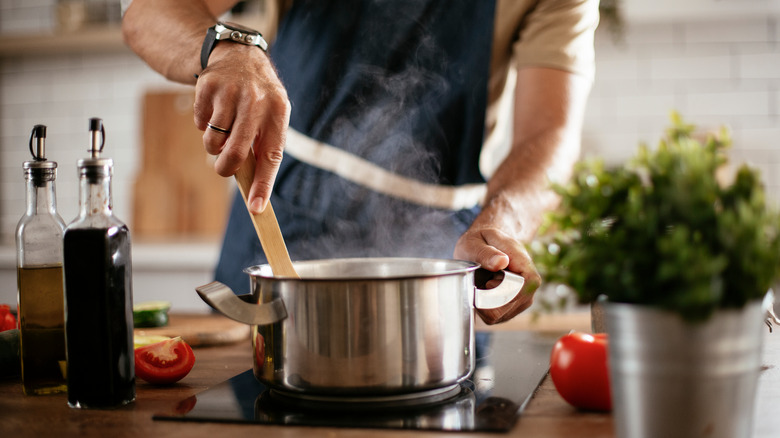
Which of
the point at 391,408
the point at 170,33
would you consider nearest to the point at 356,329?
the point at 391,408

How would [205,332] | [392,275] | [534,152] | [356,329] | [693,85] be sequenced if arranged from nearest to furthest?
[356,329]
[392,275]
[205,332]
[534,152]
[693,85]

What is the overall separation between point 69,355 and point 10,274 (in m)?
2.35

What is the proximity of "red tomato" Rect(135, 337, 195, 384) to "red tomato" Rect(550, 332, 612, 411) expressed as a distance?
44 cm

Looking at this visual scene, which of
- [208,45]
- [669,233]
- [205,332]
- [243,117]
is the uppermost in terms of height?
[208,45]

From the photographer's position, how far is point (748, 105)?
264 centimetres

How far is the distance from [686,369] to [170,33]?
2.95 ft

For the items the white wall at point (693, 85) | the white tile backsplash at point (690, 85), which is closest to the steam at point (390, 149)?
the white tile backsplash at point (690, 85)

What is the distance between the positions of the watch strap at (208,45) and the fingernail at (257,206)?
24 cm

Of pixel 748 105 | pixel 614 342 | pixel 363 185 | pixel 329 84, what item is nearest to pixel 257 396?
pixel 614 342

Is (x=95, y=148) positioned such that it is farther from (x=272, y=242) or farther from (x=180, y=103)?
(x=180, y=103)

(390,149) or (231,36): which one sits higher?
(231,36)

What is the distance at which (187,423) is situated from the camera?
685 millimetres

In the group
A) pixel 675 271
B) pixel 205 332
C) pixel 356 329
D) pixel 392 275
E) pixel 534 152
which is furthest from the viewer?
pixel 534 152

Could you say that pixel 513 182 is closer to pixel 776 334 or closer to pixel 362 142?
pixel 362 142
